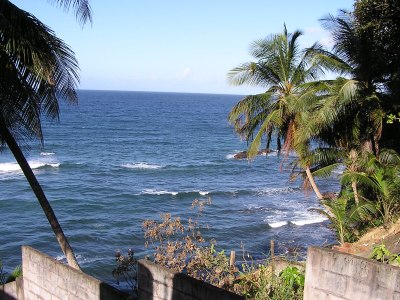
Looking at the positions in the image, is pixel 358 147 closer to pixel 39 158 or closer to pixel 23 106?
pixel 23 106

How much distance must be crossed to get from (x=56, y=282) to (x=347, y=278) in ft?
15.3

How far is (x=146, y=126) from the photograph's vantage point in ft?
265

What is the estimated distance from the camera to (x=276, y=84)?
15992 millimetres

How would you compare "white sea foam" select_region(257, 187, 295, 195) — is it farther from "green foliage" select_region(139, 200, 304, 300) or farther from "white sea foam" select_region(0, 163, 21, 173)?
"green foliage" select_region(139, 200, 304, 300)

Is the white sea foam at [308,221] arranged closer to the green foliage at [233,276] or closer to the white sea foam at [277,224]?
the white sea foam at [277,224]

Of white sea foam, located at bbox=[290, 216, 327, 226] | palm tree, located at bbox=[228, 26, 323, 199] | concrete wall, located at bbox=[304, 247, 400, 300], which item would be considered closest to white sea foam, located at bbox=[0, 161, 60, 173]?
white sea foam, located at bbox=[290, 216, 327, 226]

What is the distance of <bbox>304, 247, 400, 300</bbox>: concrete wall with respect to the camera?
18.4ft

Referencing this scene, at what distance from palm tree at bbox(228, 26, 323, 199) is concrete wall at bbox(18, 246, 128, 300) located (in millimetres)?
8681

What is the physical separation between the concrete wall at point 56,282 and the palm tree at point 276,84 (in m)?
8.68

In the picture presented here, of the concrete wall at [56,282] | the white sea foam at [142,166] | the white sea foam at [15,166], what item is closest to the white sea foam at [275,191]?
the white sea foam at [142,166]

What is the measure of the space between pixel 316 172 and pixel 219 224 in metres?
10.9

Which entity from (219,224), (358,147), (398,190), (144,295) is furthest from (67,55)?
(219,224)

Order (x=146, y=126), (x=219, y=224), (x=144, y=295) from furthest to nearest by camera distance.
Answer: (x=146, y=126) < (x=219, y=224) < (x=144, y=295)

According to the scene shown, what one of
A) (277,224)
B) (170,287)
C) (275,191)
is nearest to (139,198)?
(277,224)
